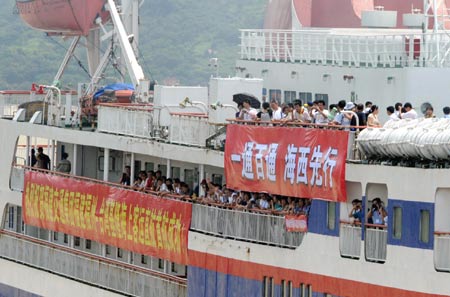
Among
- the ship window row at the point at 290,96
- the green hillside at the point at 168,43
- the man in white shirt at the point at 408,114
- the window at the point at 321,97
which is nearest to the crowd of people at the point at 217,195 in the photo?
the man in white shirt at the point at 408,114

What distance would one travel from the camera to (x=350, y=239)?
38.4 meters

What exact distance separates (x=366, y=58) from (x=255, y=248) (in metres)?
10.7

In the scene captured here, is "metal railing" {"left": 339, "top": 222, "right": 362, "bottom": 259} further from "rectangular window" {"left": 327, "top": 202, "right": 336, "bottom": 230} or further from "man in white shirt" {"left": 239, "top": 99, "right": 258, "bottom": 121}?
"man in white shirt" {"left": 239, "top": 99, "right": 258, "bottom": 121}

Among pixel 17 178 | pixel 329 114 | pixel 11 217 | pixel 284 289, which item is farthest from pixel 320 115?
pixel 11 217

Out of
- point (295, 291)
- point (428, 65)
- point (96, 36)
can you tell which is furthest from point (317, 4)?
point (295, 291)

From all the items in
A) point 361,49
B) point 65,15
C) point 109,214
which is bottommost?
point 109,214

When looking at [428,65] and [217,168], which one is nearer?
[217,168]

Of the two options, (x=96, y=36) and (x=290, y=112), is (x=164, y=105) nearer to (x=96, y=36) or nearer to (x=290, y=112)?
(x=290, y=112)

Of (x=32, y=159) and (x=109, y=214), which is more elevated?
(x=32, y=159)

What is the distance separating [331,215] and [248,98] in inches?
212

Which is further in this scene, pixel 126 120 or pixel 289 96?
pixel 289 96

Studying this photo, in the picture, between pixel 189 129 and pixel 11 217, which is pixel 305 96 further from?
pixel 189 129

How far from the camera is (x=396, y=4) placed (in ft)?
193

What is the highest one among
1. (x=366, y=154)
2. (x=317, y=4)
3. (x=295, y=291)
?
(x=317, y=4)
